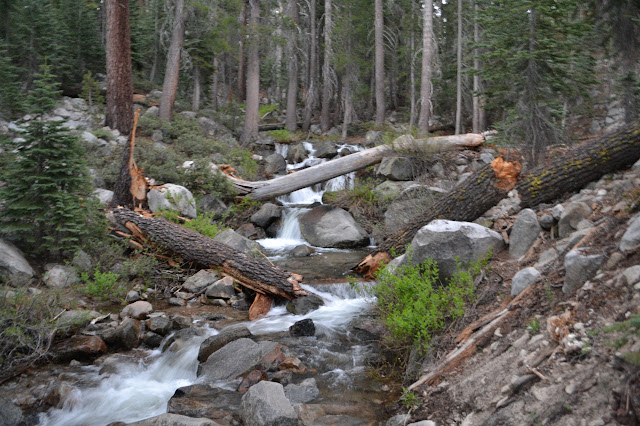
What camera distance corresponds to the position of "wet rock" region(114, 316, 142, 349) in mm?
6234

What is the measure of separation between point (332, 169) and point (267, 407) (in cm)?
1027

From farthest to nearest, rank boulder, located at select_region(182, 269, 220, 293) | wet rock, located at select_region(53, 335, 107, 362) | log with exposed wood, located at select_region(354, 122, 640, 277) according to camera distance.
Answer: boulder, located at select_region(182, 269, 220, 293) < log with exposed wood, located at select_region(354, 122, 640, 277) < wet rock, located at select_region(53, 335, 107, 362)

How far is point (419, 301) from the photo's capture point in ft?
17.1

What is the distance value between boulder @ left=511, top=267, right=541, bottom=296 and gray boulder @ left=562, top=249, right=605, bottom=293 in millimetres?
515

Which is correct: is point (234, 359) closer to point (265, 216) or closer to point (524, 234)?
point (524, 234)

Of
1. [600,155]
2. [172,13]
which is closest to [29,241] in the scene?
[600,155]

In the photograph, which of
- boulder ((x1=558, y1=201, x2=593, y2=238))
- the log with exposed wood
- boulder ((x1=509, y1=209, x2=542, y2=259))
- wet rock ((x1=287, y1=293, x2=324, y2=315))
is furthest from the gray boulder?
wet rock ((x1=287, y1=293, x2=324, y2=315))

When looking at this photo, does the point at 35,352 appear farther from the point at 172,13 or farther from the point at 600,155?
the point at 172,13

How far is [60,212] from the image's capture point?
7539 millimetres

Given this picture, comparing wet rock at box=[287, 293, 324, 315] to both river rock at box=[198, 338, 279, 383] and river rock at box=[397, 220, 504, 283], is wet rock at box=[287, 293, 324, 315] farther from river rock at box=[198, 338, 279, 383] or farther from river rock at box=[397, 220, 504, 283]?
river rock at box=[397, 220, 504, 283]

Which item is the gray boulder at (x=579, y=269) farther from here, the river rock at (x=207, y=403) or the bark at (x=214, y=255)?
the bark at (x=214, y=255)

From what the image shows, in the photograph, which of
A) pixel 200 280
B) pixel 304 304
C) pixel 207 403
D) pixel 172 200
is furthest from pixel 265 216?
pixel 207 403

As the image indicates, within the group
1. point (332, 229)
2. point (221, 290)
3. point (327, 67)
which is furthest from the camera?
point (327, 67)

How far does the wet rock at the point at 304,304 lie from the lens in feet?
25.1
